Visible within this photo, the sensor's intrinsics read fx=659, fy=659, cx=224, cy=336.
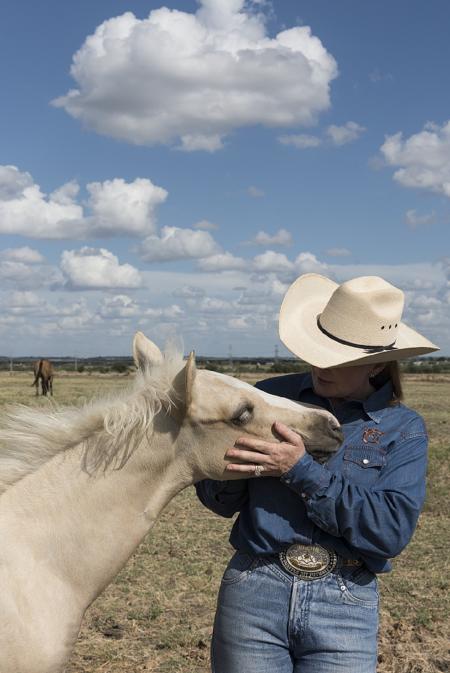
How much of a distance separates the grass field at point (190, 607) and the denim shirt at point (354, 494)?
99 centimetres

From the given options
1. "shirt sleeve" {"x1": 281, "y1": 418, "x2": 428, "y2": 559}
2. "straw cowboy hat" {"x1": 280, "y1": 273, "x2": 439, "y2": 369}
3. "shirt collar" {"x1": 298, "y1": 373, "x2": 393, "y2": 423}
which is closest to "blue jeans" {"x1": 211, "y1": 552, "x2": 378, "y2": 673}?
"shirt sleeve" {"x1": 281, "y1": 418, "x2": 428, "y2": 559}

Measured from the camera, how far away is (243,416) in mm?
2734

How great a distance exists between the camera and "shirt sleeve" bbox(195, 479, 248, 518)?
9.41 ft

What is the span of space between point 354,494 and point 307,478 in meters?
0.18

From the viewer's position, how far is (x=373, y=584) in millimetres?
2604

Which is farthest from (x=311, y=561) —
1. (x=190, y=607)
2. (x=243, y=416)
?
(x=190, y=607)

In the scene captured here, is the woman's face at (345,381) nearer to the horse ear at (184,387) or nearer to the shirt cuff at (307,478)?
the shirt cuff at (307,478)

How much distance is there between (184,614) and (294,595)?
3.65m

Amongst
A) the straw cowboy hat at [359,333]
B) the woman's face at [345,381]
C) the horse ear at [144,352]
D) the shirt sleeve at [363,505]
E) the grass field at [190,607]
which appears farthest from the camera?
the grass field at [190,607]

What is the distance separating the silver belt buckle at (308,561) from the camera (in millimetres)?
2525

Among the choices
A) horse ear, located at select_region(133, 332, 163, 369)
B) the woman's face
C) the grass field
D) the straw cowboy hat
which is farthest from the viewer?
the grass field

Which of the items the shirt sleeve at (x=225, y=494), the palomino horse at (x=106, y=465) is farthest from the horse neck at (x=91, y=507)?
the shirt sleeve at (x=225, y=494)

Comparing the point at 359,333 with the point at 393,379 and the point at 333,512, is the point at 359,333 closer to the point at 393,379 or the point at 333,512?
the point at 393,379

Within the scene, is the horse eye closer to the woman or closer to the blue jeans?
the woman
